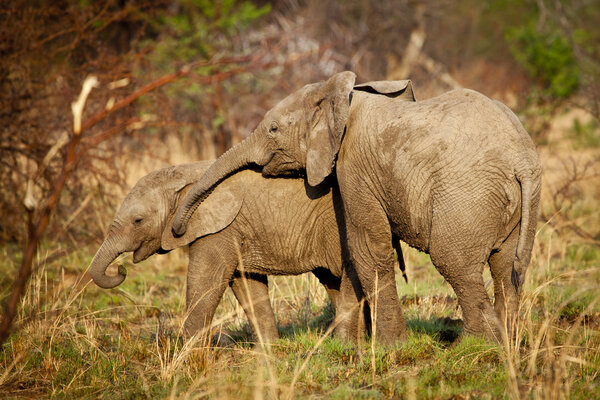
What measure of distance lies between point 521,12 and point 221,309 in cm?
2158

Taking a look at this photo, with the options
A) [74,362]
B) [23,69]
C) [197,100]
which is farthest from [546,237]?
[197,100]

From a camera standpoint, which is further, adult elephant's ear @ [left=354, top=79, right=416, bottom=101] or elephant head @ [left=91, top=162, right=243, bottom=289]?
elephant head @ [left=91, top=162, right=243, bottom=289]

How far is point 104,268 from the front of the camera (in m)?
5.50

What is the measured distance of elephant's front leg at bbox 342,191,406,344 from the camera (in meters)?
4.85

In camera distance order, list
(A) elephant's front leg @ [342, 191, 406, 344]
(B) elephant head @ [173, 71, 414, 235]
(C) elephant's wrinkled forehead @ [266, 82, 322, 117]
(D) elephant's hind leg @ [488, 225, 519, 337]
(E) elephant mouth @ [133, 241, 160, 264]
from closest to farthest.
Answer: (D) elephant's hind leg @ [488, 225, 519, 337]
(A) elephant's front leg @ [342, 191, 406, 344]
(B) elephant head @ [173, 71, 414, 235]
(C) elephant's wrinkled forehead @ [266, 82, 322, 117]
(E) elephant mouth @ [133, 241, 160, 264]

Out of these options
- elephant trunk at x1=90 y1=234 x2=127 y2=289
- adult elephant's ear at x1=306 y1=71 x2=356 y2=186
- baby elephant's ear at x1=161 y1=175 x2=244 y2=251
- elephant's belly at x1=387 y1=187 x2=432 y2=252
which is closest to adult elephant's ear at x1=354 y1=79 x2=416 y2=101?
adult elephant's ear at x1=306 y1=71 x2=356 y2=186

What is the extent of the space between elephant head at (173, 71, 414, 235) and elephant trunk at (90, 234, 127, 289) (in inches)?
22.2

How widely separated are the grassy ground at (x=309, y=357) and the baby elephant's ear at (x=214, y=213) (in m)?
0.64

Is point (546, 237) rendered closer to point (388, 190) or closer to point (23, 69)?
point (388, 190)

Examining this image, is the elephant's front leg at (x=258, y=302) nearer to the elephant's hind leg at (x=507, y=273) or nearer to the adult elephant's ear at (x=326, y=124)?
the adult elephant's ear at (x=326, y=124)

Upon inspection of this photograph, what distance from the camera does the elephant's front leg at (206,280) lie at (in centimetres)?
531

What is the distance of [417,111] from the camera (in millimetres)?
4578

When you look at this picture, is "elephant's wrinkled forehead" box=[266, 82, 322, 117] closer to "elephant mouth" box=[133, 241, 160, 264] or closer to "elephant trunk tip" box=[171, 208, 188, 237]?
"elephant trunk tip" box=[171, 208, 188, 237]

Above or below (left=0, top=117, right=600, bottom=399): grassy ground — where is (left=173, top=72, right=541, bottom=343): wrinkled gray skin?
A: above
